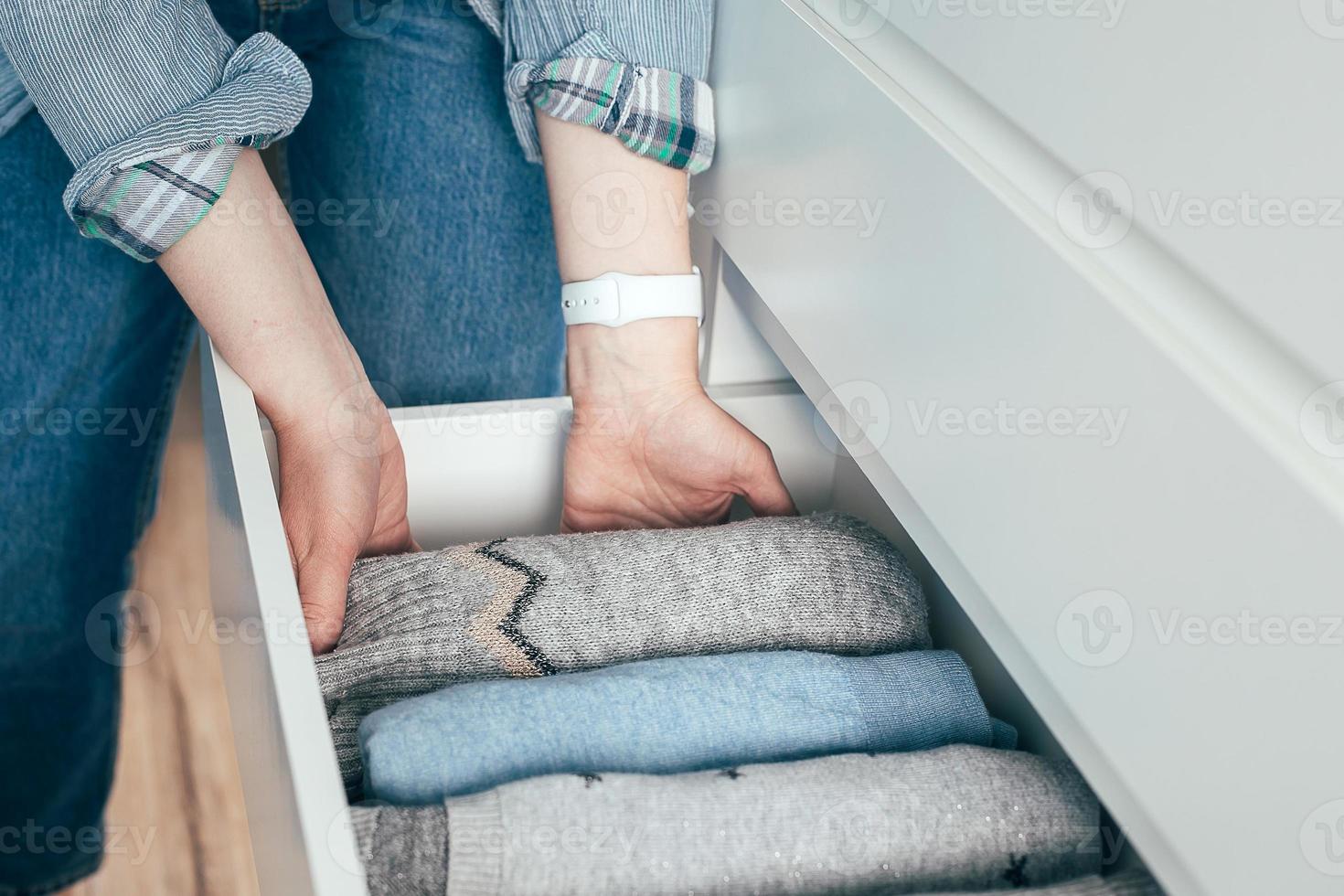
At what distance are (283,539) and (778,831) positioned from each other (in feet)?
0.81

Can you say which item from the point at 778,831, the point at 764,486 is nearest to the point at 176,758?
the point at 764,486

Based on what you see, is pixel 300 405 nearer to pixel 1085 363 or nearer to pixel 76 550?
pixel 76 550

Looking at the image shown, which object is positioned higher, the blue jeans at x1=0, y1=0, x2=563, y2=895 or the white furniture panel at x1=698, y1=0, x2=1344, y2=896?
the white furniture panel at x1=698, y1=0, x2=1344, y2=896

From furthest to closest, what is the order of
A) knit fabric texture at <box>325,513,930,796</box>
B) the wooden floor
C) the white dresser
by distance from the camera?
the wooden floor < knit fabric texture at <box>325,513,930,796</box> < the white dresser

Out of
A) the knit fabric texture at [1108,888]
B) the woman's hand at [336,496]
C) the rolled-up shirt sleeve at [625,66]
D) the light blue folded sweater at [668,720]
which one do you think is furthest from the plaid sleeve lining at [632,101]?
the knit fabric texture at [1108,888]

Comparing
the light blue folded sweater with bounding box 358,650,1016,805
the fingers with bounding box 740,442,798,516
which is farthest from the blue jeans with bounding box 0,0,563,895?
the light blue folded sweater with bounding box 358,650,1016,805

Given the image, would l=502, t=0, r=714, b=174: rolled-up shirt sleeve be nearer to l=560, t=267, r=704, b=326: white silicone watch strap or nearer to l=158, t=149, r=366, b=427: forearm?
l=560, t=267, r=704, b=326: white silicone watch strap

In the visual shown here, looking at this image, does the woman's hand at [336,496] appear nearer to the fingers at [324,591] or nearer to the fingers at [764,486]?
the fingers at [324,591]

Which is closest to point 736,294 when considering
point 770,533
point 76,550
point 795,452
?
point 795,452

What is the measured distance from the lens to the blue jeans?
73 centimetres

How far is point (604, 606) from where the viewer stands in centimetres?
53

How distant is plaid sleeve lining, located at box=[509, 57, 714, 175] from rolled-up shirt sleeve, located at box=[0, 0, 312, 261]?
18 centimetres

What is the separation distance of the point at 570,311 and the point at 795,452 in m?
0.19

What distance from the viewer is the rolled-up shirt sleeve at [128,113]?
59cm
